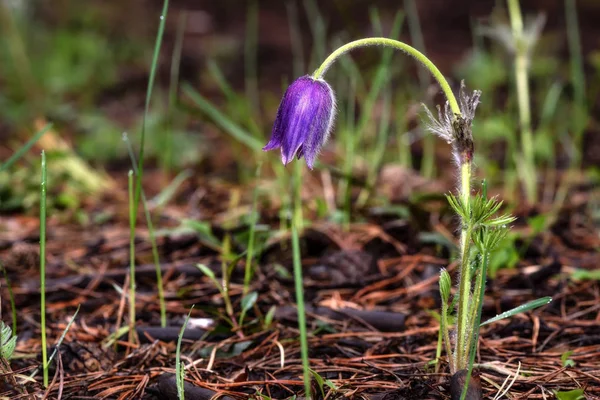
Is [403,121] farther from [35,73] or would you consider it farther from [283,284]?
[35,73]

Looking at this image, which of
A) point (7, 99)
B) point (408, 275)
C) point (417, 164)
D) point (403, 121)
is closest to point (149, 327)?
point (408, 275)

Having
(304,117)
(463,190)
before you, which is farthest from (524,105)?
(304,117)

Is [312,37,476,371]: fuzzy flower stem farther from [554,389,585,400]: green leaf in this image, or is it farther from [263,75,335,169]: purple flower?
[554,389,585,400]: green leaf

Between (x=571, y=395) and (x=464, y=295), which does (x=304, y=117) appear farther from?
(x=571, y=395)

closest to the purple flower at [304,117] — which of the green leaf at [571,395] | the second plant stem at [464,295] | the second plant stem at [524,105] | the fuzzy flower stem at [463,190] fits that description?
the fuzzy flower stem at [463,190]

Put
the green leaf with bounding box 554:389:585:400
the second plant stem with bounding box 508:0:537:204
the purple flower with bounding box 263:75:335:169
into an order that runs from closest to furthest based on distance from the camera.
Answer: the green leaf with bounding box 554:389:585:400 < the purple flower with bounding box 263:75:335:169 < the second plant stem with bounding box 508:0:537:204

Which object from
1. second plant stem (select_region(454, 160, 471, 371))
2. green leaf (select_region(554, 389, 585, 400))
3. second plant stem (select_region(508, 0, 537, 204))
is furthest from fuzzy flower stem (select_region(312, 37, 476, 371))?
second plant stem (select_region(508, 0, 537, 204))

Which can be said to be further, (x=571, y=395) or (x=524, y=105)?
(x=524, y=105)

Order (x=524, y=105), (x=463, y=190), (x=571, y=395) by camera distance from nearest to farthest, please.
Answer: (x=571, y=395) → (x=463, y=190) → (x=524, y=105)

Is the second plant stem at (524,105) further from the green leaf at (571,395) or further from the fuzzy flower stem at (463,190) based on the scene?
the green leaf at (571,395)
